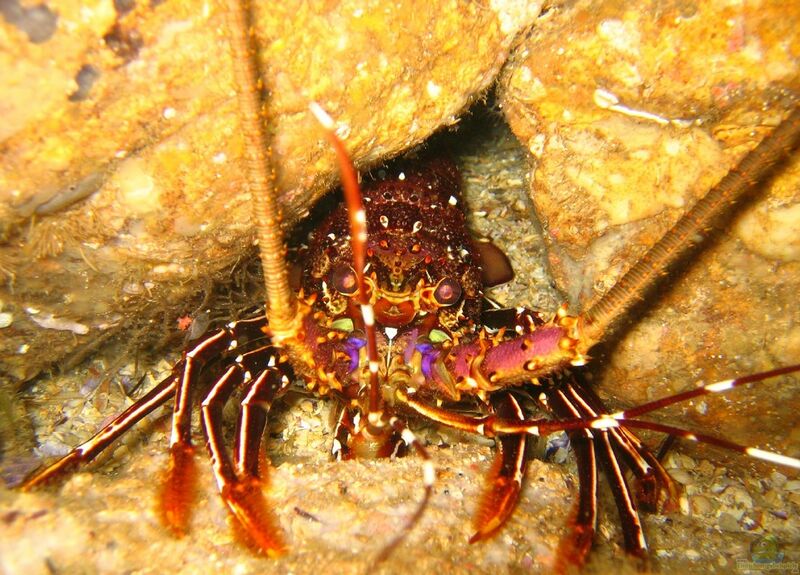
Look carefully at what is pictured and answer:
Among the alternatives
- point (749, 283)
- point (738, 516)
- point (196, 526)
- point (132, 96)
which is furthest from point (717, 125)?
point (196, 526)

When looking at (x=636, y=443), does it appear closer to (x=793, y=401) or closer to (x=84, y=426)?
(x=793, y=401)

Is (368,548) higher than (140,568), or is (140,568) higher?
(140,568)

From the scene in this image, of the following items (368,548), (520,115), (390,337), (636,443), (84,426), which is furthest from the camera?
(84,426)

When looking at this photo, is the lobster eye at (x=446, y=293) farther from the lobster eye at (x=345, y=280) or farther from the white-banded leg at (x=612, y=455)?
the white-banded leg at (x=612, y=455)

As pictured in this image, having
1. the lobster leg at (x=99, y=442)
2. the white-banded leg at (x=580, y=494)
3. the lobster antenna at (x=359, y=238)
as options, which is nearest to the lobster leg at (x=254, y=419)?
the lobster leg at (x=99, y=442)

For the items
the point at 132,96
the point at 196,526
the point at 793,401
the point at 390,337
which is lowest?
the point at 793,401

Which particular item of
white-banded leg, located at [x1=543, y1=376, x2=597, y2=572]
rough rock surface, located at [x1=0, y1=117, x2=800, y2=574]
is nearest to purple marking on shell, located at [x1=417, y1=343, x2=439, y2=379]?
rough rock surface, located at [x1=0, y1=117, x2=800, y2=574]
